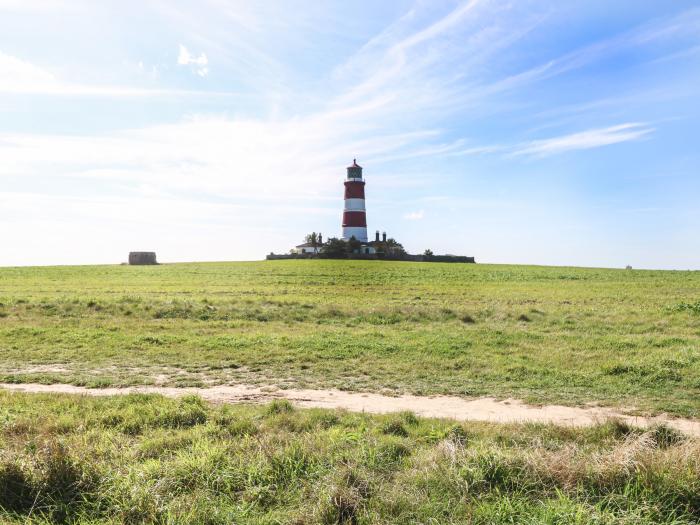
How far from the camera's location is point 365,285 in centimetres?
→ 4094

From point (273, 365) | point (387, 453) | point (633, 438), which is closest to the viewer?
point (387, 453)

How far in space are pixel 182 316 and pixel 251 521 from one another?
18.6m

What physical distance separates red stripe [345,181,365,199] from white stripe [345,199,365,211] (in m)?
0.69

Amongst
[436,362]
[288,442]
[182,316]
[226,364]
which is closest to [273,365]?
[226,364]

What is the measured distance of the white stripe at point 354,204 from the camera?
93.9m

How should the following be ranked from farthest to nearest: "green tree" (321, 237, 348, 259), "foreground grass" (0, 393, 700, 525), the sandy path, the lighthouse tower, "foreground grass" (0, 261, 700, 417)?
the lighthouse tower < "green tree" (321, 237, 348, 259) < "foreground grass" (0, 261, 700, 417) < the sandy path < "foreground grass" (0, 393, 700, 525)

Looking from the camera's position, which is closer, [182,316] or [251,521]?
[251,521]

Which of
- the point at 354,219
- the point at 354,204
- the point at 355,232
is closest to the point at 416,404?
the point at 355,232

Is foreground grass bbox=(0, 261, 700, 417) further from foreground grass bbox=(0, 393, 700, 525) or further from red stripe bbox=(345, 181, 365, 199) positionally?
red stripe bbox=(345, 181, 365, 199)

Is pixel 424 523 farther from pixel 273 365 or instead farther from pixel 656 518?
pixel 273 365

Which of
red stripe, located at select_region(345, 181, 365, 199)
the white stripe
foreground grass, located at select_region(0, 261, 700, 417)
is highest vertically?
red stripe, located at select_region(345, 181, 365, 199)

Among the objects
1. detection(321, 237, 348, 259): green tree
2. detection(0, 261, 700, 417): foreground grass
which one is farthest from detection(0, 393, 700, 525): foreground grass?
detection(321, 237, 348, 259): green tree

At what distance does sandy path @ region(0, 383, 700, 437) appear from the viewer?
31.9 ft

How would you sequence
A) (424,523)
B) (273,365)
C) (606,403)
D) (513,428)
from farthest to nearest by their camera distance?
(273,365)
(606,403)
(513,428)
(424,523)
